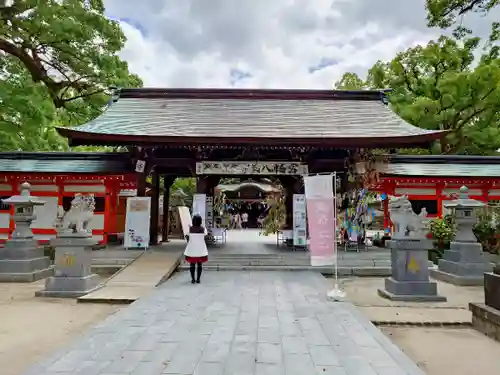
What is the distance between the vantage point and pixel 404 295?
7.49 m

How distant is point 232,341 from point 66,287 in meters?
4.65

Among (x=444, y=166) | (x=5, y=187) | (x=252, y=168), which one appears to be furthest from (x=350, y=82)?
(x=5, y=187)

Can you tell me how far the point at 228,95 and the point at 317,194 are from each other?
1009 centimetres

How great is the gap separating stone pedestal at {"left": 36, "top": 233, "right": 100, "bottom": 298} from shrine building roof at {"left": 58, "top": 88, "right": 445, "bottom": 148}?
442 centimetres

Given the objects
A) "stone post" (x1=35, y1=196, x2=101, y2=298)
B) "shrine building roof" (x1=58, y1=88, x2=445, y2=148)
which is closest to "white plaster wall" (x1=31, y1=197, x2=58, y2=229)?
"shrine building roof" (x1=58, y1=88, x2=445, y2=148)

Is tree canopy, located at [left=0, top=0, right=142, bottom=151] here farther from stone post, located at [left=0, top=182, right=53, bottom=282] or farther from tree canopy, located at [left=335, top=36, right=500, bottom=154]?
tree canopy, located at [left=335, top=36, right=500, bottom=154]

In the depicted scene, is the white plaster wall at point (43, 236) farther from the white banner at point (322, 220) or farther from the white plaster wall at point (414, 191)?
the white plaster wall at point (414, 191)

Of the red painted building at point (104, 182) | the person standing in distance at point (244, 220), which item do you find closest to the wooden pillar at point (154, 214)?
the red painted building at point (104, 182)

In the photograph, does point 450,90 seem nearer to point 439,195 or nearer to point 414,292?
point 439,195

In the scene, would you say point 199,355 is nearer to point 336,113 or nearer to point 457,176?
point 336,113

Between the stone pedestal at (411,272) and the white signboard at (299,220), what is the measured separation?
4.48 metres

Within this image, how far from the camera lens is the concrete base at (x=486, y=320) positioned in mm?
5250

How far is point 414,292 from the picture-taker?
24.7ft

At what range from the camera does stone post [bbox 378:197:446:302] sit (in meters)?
7.54
